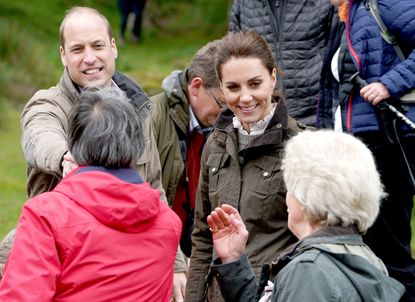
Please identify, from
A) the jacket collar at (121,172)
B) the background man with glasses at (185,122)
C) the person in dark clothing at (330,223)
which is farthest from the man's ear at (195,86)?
the person in dark clothing at (330,223)

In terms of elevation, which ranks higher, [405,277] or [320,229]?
[320,229]

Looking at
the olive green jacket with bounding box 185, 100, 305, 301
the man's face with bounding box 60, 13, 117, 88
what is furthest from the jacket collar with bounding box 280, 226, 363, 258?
the man's face with bounding box 60, 13, 117, 88

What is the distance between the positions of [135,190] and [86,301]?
1.41ft

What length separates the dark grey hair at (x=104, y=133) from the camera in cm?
346

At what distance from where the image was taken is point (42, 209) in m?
3.32

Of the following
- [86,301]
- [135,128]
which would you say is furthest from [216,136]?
[86,301]

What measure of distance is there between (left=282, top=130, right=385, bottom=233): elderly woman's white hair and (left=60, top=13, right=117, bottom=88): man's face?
163cm

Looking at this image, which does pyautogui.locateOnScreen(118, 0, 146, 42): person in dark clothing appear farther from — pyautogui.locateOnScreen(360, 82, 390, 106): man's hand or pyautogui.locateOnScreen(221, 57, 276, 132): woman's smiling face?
pyautogui.locateOnScreen(221, 57, 276, 132): woman's smiling face

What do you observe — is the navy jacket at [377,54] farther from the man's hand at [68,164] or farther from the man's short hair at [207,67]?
the man's hand at [68,164]

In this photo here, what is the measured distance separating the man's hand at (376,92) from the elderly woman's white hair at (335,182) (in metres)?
1.82

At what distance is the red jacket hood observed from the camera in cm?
337

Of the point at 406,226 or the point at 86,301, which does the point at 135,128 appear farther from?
the point at 406,226

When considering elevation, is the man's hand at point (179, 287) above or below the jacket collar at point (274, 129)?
below

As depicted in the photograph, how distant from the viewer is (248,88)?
439 centimetres
